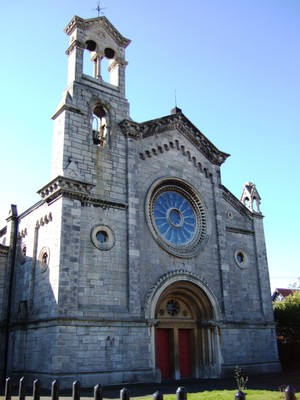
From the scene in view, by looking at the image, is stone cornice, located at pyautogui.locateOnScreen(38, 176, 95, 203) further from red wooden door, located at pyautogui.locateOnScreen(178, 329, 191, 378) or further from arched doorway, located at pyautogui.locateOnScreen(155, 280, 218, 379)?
red wooden door, located at pyautogui.locateOnScreen(178, 329, 191, 378)

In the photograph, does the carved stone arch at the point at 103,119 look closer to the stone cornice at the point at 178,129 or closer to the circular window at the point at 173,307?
the stone cornice at the point at 178,129

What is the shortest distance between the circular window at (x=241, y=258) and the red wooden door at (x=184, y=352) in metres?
5.22

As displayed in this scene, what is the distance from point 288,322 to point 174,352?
11.4 m

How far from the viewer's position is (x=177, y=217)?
23.5 m

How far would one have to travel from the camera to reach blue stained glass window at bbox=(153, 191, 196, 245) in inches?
888

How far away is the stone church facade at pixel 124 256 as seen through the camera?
701 inches

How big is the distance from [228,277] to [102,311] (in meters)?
8.59

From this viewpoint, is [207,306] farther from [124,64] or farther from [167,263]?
[124,64]

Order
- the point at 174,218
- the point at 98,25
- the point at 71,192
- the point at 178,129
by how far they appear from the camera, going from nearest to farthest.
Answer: the point at 71,192, the point at 174,218, the point at 98,25, the point at 178,129

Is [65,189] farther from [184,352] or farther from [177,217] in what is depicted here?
[184,352]

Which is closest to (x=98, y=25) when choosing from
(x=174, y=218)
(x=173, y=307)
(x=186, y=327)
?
(x=174, y=218)

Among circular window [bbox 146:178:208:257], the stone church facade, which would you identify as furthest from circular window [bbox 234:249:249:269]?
circular window [bbox 146:178:208:257]

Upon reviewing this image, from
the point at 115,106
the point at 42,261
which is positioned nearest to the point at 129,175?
the point at 115,106

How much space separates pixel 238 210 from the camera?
2670 centimetres
